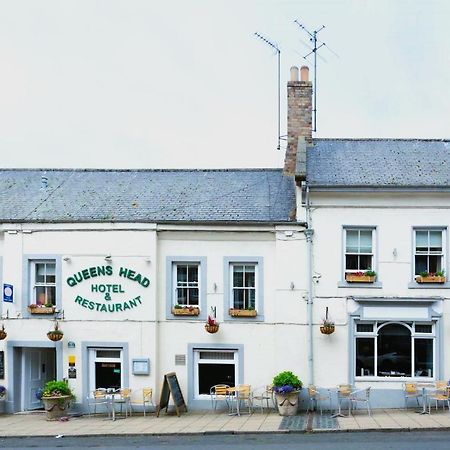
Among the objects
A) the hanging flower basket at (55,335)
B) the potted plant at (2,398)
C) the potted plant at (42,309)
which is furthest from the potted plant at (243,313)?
the potted plant at (2,398)

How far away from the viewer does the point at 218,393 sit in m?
21.8

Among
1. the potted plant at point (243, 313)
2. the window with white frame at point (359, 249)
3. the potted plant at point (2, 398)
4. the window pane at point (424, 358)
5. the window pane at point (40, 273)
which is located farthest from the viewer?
the window pane at point (40, 273)

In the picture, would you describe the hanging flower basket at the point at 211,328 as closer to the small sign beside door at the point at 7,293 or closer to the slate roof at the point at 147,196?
the slate roof at the point at 147,196

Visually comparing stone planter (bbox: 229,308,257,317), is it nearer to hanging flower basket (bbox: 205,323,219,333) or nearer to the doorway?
hanging flower basket (bbox: 205,323,219,333)

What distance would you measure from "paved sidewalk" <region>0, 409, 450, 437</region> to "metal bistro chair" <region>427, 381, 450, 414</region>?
38cm

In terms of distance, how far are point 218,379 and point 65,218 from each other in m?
6.87

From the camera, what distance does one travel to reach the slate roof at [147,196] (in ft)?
76.0

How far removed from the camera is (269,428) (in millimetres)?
18922

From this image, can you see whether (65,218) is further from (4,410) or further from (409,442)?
(409,442)

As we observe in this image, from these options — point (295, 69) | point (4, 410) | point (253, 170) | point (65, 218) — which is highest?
point (295, 69)

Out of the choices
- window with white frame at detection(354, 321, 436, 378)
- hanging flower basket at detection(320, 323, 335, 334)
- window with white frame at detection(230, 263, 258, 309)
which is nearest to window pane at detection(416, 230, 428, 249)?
window with white frame at detection(354, 321, 436, 378)

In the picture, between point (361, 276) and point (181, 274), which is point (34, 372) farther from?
point (361, 276)

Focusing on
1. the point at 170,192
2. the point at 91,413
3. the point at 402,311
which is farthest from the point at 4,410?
the point at 402,311

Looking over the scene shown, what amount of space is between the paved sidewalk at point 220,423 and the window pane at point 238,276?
382 centimetres
